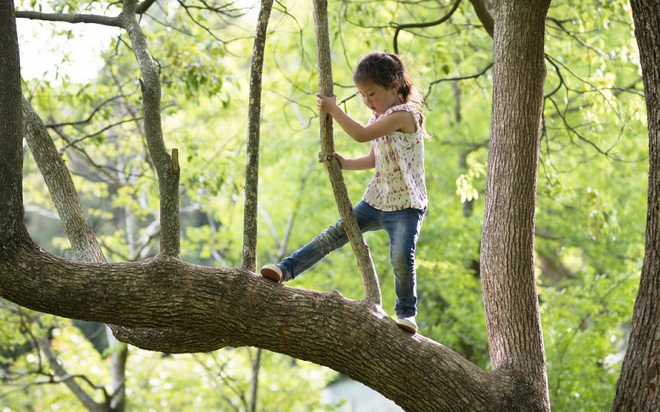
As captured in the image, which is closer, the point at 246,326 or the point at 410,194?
the point at 246,326

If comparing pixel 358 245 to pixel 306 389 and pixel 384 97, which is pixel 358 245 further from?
pixel 306 389

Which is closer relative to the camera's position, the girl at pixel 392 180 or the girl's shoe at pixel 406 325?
the girl's shoe at pixel 406 325

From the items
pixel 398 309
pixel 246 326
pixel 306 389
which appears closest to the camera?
pixel 246 326

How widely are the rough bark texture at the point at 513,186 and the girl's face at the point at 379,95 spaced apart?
2.10 ft

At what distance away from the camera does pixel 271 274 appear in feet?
10.4

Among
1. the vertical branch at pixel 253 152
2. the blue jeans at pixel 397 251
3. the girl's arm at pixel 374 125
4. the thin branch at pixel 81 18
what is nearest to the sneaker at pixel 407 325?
the blue jeans at pixel 397 251

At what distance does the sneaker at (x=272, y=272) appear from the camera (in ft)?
10.3

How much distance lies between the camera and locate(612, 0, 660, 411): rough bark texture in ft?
9.30

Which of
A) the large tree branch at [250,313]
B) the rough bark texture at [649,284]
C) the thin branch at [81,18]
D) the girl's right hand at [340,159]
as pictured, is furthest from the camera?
the thin branch at [81,18]

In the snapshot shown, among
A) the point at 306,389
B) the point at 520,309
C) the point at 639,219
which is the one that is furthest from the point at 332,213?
the point at 520,309

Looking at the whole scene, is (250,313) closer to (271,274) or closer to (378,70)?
(271,274)

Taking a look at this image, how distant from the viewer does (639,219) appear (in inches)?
424

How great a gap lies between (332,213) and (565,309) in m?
3.60

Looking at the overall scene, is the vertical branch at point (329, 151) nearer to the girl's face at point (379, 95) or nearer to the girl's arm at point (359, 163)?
the girl's arm at point (359, 163)
